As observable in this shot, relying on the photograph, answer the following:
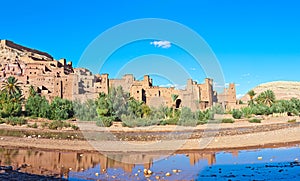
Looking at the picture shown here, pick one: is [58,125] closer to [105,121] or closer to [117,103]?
[105,121]

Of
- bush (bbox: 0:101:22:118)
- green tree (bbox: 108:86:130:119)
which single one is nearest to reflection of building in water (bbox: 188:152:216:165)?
green tree (bbox: 108:86:130:119)

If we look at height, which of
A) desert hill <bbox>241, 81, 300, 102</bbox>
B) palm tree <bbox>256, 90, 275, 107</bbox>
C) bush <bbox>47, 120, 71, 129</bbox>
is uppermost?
desert hill <bbox>241, 81, 300, 102</bbox>

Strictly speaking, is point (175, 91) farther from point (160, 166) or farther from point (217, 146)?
point (160, 166)

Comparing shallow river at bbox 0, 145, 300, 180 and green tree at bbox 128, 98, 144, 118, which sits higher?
green tree at bbox 128, 98, 144, 118

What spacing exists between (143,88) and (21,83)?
20.9m

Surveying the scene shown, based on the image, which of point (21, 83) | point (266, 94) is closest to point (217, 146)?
point (266, 94)

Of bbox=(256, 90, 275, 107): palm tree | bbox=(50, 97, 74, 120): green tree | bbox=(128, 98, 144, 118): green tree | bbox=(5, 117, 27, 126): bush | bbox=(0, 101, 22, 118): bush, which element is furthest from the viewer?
bbox=(256, 90, 275, 107): palm tree

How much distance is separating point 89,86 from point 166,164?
4902 cm

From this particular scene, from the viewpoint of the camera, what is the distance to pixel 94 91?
199 ft

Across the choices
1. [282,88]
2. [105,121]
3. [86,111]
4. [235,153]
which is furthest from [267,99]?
[282,88]

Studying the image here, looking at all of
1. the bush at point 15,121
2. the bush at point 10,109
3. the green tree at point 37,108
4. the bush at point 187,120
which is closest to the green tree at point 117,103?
the bush at point 187,120

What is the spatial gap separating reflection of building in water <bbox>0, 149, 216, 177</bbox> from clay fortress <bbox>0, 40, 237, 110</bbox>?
116ft

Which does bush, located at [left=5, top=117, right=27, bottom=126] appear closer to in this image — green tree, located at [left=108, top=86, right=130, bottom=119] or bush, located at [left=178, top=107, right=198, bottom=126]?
green tree, located at [left=108, top=86, right=130, bottom=119]

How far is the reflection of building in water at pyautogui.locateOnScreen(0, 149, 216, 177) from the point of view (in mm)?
13938
